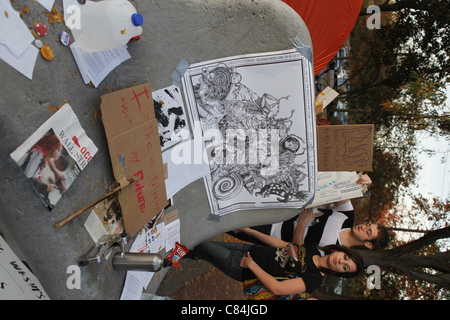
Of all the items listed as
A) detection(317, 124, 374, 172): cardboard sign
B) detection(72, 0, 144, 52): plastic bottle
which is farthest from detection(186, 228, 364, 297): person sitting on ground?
detection(72, 0, 144, 52): plastic bottle

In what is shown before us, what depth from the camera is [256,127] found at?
7.56 feet

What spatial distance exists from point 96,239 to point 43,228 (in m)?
0.33

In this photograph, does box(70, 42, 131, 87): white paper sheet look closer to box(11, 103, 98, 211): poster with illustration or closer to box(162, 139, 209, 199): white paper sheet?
box(11, 103, 98, 211): poster with illustration

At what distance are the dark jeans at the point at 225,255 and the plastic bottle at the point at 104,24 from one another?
197 cm

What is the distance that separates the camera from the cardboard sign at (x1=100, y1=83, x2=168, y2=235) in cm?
173

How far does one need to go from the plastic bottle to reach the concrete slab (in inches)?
3.8

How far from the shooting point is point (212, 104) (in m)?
2.23

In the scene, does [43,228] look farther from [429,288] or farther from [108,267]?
[429,288]

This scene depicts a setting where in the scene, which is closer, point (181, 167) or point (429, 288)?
point (181, 167)

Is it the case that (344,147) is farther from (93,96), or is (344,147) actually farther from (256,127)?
(93,96)

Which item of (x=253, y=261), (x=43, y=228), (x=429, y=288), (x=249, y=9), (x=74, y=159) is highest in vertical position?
(x=249, y=9)

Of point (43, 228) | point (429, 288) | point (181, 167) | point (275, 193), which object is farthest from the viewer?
point (429, 288)
